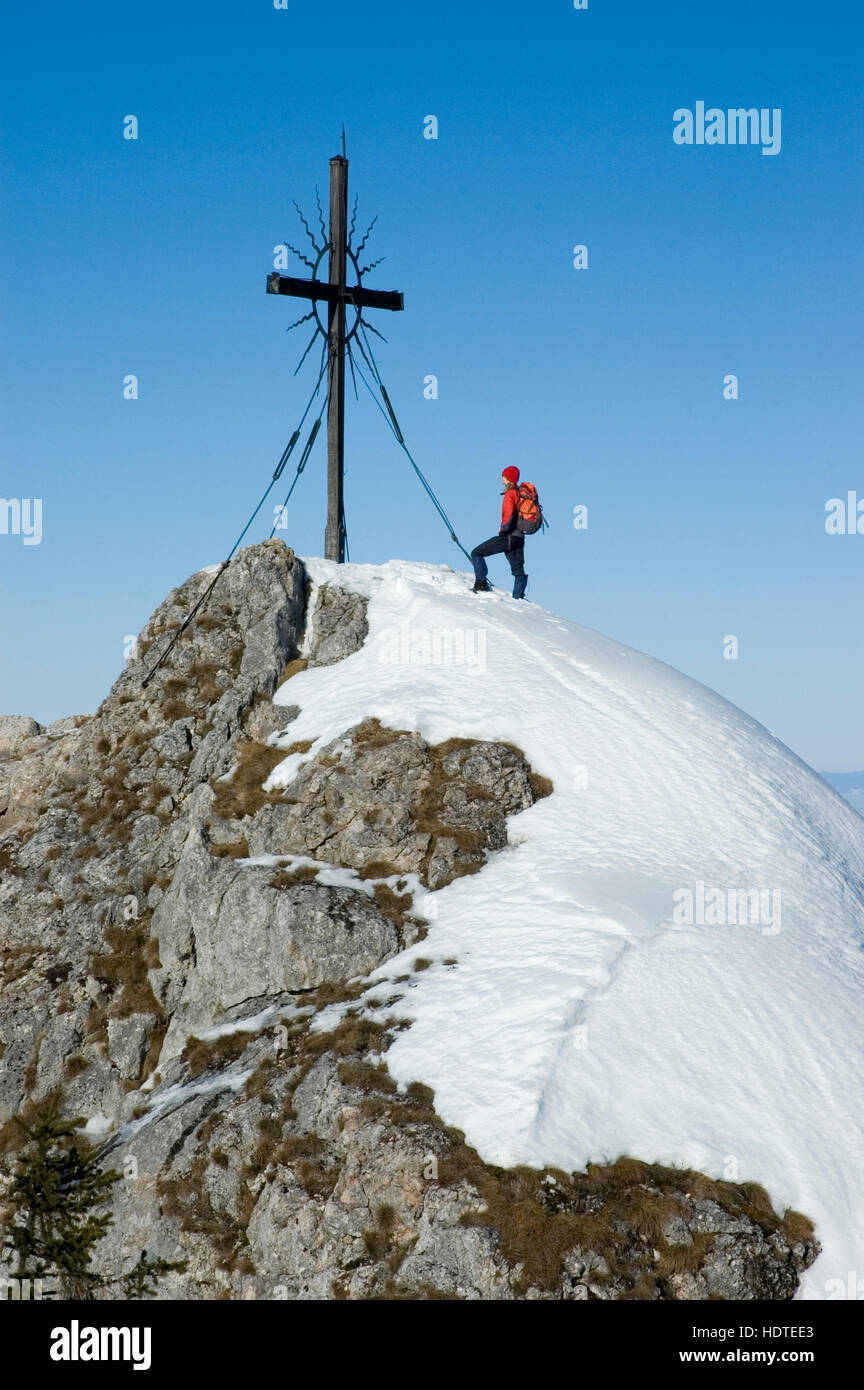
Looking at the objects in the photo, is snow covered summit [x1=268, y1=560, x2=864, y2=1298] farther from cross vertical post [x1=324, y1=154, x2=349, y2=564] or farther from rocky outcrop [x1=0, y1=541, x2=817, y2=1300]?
cross vertical post [x1=324, y1=154, x2=349, y2=564]

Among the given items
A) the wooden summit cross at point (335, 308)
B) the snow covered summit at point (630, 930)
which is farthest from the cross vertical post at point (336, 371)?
the snow covered summit at point (630, 930)

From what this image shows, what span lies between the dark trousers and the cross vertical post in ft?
12.0

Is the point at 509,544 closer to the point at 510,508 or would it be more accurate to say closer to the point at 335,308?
the point at 510,508

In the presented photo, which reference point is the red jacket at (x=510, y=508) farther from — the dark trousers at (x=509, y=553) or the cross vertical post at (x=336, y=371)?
the cross vertical post at (x=336, y=371)

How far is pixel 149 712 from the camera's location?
982 inches

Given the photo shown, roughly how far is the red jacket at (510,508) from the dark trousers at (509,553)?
182 mm

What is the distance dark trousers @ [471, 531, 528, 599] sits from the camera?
89.9 feet

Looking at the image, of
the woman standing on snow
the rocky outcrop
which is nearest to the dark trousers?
the woman standing on snow

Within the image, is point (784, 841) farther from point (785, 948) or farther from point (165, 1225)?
point (165, 1225)

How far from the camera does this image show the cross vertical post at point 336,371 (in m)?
28.4

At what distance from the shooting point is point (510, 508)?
88.6ft

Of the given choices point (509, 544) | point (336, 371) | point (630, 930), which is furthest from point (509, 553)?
point (630, 930)

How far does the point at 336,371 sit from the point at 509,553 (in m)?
6.71
